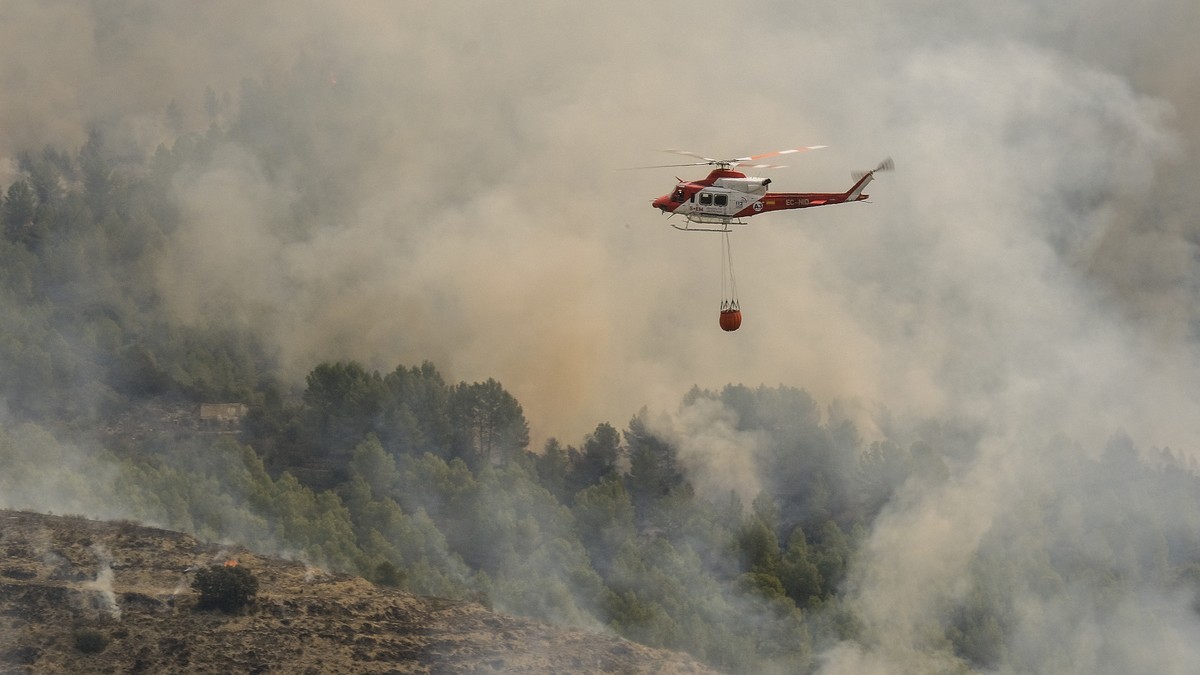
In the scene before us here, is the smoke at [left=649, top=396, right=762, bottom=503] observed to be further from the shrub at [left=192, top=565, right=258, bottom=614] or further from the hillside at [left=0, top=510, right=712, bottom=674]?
the shrub at [left=192, top=565, right=258, bottom=614]

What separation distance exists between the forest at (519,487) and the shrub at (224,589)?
61.3 ft

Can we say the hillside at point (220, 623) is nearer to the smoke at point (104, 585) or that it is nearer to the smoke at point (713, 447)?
the smoke at point (104, 585)

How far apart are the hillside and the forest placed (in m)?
13.9

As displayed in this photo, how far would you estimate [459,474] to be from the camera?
142 metres

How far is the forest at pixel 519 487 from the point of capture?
407 ft

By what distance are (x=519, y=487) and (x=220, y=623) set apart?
48245 mm

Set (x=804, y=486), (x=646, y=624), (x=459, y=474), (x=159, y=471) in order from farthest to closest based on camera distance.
→ (x=804, y=486) → (x=459, y=474) → (x=159, y=471) → (x=646, y=624)

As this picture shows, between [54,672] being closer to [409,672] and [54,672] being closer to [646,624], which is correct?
[409,672]

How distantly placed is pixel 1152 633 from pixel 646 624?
37254 mm

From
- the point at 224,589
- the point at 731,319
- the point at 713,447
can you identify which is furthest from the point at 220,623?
the point at 713,447

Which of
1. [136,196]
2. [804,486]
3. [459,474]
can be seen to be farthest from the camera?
[136,196]

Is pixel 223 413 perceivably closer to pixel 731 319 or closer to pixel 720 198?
pixel 731 319

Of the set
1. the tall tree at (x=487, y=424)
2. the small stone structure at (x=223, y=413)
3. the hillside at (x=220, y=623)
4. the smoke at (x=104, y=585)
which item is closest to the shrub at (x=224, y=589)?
the hillside at (x=220, y=623)

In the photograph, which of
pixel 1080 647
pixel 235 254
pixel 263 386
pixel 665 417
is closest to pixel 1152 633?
pixel 1080 647
